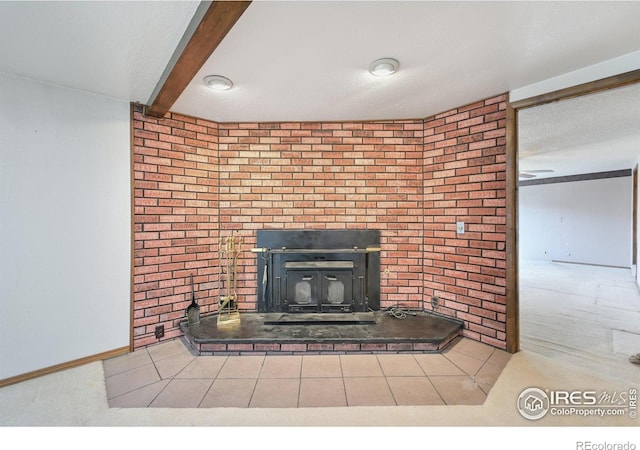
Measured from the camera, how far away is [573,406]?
5.45ft

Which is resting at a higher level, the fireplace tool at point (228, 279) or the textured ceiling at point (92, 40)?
the textured ceiling at point (92, 40)

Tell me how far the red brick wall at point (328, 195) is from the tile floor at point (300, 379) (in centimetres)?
46

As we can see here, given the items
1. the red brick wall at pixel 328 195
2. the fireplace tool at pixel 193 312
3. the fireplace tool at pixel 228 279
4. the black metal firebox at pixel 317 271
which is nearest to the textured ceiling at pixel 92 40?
the red brick wall at pixel 328 195

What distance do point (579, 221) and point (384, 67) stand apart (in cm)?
879

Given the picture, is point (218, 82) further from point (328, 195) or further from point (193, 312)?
point (193, 312)

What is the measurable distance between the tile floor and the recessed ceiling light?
2231 mm

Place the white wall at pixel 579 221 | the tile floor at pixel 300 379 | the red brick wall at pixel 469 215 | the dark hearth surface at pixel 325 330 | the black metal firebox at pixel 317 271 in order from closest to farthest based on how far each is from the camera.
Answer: the tile floor at pixel 300 379
the dark hearth surface at pixel 325 330
the red brick wall at pixel 469 215
the black metal firebox at pixel 317 271
the white wall at pixel 579 221

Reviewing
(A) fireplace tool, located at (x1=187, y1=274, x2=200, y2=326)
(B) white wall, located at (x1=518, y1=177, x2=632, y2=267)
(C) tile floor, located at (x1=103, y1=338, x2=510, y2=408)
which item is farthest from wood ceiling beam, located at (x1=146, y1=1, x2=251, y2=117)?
(B) white wall, located at (x1=518, y1=177, x2=632, y2=267)

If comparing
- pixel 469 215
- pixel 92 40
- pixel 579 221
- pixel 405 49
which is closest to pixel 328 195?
pixel 469 215

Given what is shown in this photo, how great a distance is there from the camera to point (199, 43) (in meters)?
1.46

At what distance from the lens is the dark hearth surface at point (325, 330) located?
2285 millimetres

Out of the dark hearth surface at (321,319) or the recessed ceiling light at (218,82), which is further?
the dark hearth surface at (321,319)

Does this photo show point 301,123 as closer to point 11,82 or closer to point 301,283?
point 301,283

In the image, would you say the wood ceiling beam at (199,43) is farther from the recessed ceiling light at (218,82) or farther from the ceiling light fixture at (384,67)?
the ceiling light fixture at (384,67)
